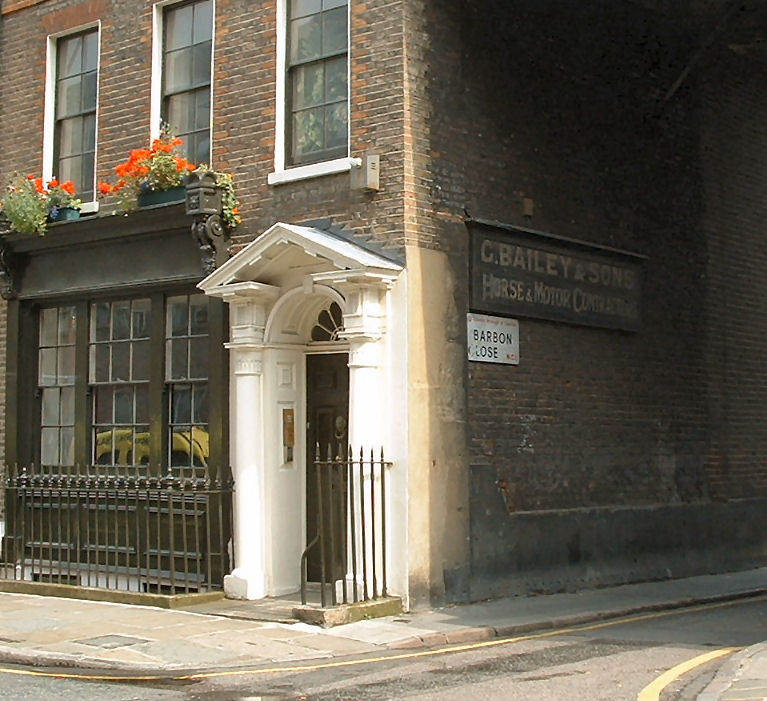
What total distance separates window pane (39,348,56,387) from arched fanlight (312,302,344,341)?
390 centimetres

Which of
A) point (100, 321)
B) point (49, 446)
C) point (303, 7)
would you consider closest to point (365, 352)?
point (303, 7)

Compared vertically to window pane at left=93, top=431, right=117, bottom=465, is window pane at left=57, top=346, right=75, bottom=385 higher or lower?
higher

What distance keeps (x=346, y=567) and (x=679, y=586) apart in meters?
4.59

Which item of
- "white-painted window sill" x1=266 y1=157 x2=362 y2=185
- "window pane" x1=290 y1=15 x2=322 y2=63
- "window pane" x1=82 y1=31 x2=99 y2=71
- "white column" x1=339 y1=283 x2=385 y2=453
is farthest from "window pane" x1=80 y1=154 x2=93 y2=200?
"white column" x1=339 y1=283 x2=385 y2=453

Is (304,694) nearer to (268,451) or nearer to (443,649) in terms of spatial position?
(443,649)

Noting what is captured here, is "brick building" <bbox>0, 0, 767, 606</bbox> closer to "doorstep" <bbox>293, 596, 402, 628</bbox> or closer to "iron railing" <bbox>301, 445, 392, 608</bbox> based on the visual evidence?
"iron railing" <bbox>301, 445, 392, 608</bbox>

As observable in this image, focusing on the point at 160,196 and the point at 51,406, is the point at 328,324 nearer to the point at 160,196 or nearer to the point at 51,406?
the point at 160,196

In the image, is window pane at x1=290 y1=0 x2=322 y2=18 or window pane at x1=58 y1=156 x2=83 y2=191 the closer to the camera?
window pane at x1=290 y1=0 x2=322 y2=18

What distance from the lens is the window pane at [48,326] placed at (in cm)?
1609

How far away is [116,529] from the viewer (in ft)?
46.3

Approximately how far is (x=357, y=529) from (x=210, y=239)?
3.66 metres

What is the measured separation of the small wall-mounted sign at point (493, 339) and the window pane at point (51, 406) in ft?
18.7

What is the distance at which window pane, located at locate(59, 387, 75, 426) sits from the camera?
622 inches

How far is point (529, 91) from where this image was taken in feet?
47.6
